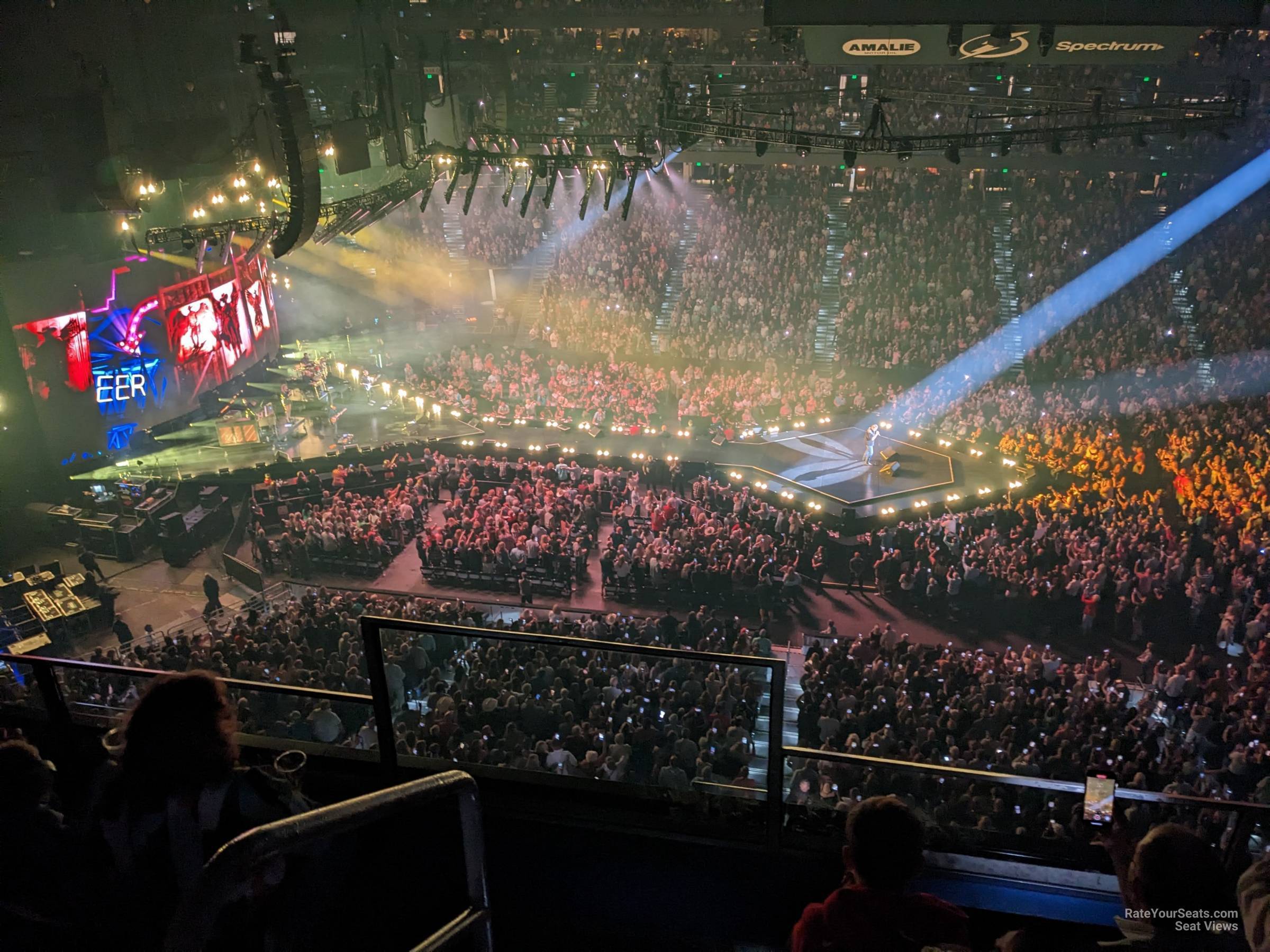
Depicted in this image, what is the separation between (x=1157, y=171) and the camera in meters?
20.5

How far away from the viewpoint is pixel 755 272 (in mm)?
23094

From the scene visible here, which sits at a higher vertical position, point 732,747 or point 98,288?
point 98,288

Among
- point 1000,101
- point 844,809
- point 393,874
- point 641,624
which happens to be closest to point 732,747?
point 844,809

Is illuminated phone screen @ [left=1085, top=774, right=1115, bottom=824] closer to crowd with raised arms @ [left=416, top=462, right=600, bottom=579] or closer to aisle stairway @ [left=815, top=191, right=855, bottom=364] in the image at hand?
crowd with raised arms @ [left=416, top=462, right=600, bottom=579]

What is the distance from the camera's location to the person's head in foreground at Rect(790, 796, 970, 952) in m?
1.83

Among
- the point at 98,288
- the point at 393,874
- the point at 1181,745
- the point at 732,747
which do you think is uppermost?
the point at 98,288

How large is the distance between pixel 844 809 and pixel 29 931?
2.69m

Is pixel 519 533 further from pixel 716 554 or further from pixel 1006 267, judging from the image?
pixel 1006 267

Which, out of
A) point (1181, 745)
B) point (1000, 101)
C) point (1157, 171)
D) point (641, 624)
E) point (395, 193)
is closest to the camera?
point (1181, 745)

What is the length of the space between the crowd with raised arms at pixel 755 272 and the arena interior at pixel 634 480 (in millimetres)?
140

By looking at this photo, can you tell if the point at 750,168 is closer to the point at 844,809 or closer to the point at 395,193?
the point at 395,193

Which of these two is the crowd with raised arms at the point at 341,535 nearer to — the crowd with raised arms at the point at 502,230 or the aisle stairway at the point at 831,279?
the aisle stairway at the point at 831,279

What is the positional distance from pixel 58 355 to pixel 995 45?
17.0 m

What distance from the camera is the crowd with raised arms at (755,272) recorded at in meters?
21.4
